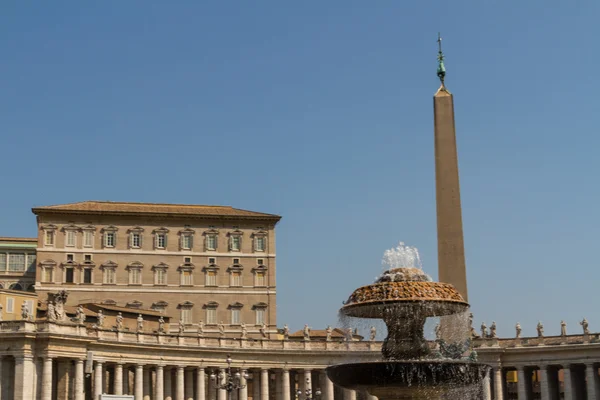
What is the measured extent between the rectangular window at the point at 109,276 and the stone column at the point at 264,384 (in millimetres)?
23386

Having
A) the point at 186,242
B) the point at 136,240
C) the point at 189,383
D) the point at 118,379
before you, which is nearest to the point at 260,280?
the point at 186,242

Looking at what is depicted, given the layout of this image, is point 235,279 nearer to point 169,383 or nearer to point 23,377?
point 169,383

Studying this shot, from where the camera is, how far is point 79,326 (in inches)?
2719

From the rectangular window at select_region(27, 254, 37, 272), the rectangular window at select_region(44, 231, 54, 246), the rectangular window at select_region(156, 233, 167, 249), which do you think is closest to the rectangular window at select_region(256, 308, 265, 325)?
the rectangular window at select_region(156, 233, 167, 249)

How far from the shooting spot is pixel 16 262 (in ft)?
346

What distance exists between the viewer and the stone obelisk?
4353 centimetres

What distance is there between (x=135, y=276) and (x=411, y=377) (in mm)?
70478

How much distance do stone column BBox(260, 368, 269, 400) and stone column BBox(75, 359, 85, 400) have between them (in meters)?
17.2

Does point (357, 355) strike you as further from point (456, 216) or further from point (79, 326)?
point (456, 216)

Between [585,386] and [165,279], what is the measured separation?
Answer: 42051 mm

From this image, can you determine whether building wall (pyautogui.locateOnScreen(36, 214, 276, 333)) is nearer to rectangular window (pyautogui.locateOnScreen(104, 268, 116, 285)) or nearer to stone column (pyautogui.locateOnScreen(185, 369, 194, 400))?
rectangular window (pyautogui.locateOnScreen(104, 268, 116, 285))

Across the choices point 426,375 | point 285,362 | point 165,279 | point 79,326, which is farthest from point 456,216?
point 165,279

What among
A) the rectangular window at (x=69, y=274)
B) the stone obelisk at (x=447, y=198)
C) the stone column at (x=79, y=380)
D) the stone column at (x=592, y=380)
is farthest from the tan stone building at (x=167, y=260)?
the stone obelisk at (x=447, y=198)

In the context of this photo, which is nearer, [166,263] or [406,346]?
[406,346]
